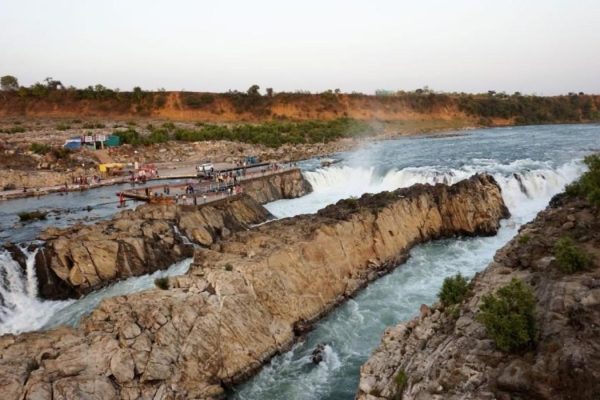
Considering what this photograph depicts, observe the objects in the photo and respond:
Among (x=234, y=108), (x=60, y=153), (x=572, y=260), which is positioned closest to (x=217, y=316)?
(x=572, y=260)

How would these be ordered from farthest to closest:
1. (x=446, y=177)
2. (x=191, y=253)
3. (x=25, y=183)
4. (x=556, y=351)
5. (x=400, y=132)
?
(x=400, y=132) → (x=25, y=183) → (x=446, y=177) → (x=191, y=253) → (x=556, y=351)

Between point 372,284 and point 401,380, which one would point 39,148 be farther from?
point 401,380

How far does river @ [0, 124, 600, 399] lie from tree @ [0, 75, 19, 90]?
236 ft

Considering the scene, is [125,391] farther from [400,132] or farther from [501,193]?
[400,132]

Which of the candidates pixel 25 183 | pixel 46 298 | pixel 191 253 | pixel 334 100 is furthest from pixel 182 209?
pixel 334 100

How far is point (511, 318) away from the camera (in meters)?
9.79

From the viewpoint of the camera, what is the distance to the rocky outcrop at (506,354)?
8609 mm

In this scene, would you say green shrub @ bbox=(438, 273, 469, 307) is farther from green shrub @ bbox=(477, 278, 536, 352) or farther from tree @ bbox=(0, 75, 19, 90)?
tree @ bbox=(0, 75, 19, 90)

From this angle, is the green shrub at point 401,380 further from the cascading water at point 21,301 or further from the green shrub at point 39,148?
the green shrub at point 39,148

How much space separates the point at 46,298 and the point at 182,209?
30.5 ft

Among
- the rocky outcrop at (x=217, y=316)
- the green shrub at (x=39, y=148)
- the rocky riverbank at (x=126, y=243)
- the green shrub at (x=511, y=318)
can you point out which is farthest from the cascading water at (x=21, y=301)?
the green shrub at (x=39, y=148)

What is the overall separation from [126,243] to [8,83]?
93.8 metres

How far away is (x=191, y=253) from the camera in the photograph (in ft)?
86.2

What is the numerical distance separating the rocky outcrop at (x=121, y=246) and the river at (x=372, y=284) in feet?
2.34
